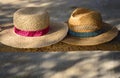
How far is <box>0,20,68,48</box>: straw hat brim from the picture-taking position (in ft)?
7.13

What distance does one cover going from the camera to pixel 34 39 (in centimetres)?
222

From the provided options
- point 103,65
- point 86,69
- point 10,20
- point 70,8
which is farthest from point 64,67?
point 70,8

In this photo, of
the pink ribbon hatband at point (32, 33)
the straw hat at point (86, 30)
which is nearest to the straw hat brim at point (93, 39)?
the straw hat at point (86, 30)

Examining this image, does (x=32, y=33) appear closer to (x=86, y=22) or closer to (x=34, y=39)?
(x=34, y=39)

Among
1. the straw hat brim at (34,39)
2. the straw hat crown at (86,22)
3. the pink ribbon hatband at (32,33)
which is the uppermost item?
the straw hat crown at (86,22)

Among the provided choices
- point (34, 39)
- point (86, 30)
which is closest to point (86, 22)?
point (86, 30)

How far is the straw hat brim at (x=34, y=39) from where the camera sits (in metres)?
2.17

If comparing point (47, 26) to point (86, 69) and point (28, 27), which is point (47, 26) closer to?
point (28, 27)

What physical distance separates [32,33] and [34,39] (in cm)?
6

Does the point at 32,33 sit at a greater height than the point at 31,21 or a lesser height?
lesser

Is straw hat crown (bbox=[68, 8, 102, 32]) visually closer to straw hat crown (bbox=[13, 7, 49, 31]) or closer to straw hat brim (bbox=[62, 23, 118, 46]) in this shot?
straw hat brim (bbox=[62, 23, 118, 46])

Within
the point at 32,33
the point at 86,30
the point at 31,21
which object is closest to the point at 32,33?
the point at 32,33

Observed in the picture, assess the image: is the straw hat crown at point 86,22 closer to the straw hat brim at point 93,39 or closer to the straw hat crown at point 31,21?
the straw hat brim at point 93,39

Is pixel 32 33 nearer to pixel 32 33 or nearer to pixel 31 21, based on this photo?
pixel 32 33
